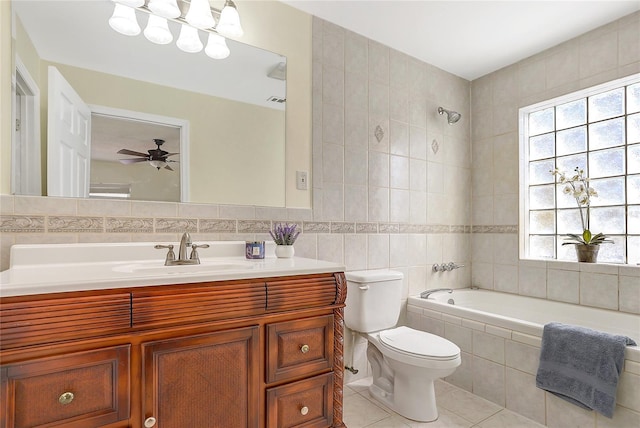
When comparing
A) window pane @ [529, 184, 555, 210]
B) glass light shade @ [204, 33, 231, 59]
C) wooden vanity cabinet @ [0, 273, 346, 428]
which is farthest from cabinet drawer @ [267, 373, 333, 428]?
window pane @ [529, 184, 555, 210]

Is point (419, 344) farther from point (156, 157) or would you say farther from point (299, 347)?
point (156, 157)

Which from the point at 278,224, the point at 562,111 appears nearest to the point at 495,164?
the point at 562,111

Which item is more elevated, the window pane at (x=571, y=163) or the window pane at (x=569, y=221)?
the window pane at (x=571, y=163)

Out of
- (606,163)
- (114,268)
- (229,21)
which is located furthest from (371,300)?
(606,163)

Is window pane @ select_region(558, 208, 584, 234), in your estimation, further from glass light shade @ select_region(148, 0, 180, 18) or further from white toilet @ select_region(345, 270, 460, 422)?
glass light shade @ select_region(148, 0, 180, 18)

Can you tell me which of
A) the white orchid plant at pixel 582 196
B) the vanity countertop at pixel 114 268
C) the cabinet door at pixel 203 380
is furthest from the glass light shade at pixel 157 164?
the white orchid plant at pixel 582 196

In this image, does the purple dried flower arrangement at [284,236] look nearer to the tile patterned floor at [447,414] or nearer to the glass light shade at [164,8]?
the tile patterned floor at [447,414]

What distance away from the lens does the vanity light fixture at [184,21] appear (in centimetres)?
157

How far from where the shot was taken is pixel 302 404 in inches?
54.0

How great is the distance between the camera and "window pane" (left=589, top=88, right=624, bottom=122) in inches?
92.9

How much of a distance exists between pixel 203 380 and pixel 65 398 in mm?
379

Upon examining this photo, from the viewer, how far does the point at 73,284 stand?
0.94 meters

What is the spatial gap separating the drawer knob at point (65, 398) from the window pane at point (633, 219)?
3.11m

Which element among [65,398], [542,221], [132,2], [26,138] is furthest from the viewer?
[542,221]
